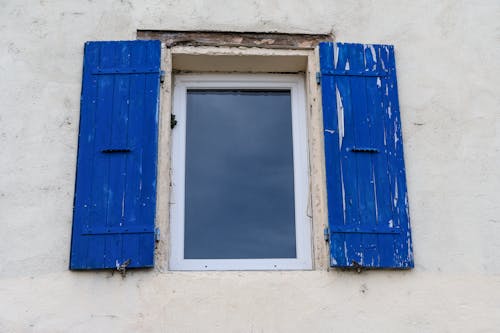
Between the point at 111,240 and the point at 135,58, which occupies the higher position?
the point at 135,58

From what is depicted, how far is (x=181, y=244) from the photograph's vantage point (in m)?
4.36

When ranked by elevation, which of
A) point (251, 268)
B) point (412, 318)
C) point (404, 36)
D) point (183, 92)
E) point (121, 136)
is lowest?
point (412, 318)

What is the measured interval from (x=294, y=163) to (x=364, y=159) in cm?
51

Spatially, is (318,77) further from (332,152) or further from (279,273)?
(279,273)

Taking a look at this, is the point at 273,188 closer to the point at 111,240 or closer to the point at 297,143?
the point at 297,143

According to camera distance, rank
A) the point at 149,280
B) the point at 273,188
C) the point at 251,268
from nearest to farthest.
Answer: the point at 149,280
the point at 251,268
the point at 273,188

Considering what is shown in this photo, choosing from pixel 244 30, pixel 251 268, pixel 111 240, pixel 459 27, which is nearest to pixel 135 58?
pixel 244 30

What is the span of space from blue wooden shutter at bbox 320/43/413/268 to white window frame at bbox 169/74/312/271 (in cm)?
30

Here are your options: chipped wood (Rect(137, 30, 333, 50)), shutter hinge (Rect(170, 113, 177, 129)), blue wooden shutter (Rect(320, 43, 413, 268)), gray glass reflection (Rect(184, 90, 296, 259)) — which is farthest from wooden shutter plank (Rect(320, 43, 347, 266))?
shutter hinge (Rect(170, 113, 177, 129))

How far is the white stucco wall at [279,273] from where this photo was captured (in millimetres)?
3990

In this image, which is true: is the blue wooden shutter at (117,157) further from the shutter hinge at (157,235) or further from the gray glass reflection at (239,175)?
the gray glass reflection at (239,175)

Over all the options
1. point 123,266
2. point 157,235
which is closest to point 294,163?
point 157,235

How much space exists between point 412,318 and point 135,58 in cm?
235

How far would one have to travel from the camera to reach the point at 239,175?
4.67m
